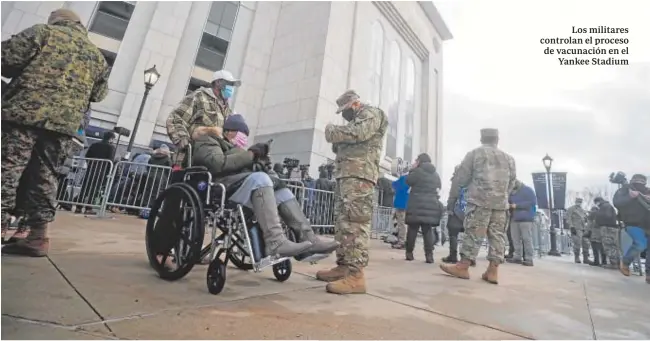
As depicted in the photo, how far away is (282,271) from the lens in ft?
8.35

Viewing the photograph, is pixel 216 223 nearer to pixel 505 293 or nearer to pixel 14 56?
pixel 14 56

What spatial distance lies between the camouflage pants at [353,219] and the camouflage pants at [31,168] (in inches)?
83.5

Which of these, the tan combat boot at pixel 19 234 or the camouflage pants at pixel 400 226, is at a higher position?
the camouflage pants at pixel 400 226

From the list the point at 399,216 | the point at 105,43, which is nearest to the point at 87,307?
the point at 399,216

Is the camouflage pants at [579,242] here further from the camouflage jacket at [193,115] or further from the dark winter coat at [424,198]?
the camouflage jacket at [193,115]

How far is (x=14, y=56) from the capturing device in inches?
77.2

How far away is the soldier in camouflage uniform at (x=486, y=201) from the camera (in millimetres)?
3584

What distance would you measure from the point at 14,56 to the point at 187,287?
1807mm

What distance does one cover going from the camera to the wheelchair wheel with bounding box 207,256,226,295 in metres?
1.92

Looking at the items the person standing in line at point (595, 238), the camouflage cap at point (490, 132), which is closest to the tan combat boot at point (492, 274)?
the camouflage cap at point (490, 132)

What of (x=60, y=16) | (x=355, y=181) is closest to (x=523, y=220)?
(x=355, y=181)

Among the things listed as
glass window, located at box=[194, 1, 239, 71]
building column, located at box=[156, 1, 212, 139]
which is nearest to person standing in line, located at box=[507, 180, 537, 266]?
building column, located at box=[156, 1, 212, 139]

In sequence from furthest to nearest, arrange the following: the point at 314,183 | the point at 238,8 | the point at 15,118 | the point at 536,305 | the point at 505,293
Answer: the point at 238,8 < the point at 314,183 < the point at 505,293 < the point at 536,305 < the point at 15,118

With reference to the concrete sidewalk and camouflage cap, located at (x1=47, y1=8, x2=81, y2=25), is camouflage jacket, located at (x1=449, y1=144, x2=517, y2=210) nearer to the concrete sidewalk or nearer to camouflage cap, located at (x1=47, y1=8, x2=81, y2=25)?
the concrete sidewalk
